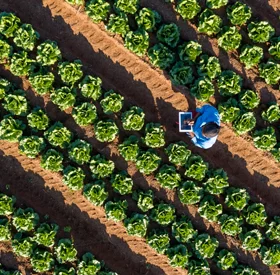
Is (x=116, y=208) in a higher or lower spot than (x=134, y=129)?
lower

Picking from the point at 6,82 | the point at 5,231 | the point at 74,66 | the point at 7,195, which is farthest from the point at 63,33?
the point at 5,231

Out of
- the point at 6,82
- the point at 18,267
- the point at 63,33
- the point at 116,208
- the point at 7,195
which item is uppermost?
the point at 63,33

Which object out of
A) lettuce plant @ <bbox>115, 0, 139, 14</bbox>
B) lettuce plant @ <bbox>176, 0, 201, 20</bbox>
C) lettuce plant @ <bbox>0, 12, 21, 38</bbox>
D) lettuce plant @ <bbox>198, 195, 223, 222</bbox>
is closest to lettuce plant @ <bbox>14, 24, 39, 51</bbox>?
lettuce plant @ <bbox>0, 12, 21, 38</bbox>

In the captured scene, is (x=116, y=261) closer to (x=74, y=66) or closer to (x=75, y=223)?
(x=75, y=223)

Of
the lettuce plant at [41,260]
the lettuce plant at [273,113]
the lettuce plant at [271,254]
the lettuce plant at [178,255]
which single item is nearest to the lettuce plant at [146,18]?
the lettuce plant at [273,113]

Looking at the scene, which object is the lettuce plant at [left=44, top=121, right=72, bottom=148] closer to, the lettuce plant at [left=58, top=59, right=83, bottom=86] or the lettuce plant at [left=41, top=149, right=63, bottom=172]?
the lettuce plant at [left=41, top=149, right=63, bottom=172]

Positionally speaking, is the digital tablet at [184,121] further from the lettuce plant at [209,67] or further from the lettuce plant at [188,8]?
the lettuce plant at [188,8]
